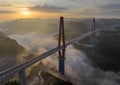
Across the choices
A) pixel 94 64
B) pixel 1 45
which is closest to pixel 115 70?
pixel 94 64

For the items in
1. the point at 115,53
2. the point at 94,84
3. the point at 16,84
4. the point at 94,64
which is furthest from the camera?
the point at 115,53

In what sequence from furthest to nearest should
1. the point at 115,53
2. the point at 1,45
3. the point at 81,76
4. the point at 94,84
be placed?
1. the point at 1,45
2. the point at 115,53
3. the point at 81,76
4. the point at 94,84

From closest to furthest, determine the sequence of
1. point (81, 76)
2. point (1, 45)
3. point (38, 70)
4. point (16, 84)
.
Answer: point (16, 84) < point (81, 76) < point (38, 70) < point (1, 45)

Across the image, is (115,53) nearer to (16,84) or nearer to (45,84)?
(45,84)

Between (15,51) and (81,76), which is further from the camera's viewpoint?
(15,51)

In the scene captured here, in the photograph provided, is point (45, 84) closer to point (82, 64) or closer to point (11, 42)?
point (82, 64)

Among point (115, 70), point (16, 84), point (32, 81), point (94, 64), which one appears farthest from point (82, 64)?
point (16, 84)

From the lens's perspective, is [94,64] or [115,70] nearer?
[115,70]

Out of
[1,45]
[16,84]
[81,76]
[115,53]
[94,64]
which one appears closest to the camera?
[16,84]

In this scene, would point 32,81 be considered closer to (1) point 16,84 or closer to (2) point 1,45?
(1) point 16,84
